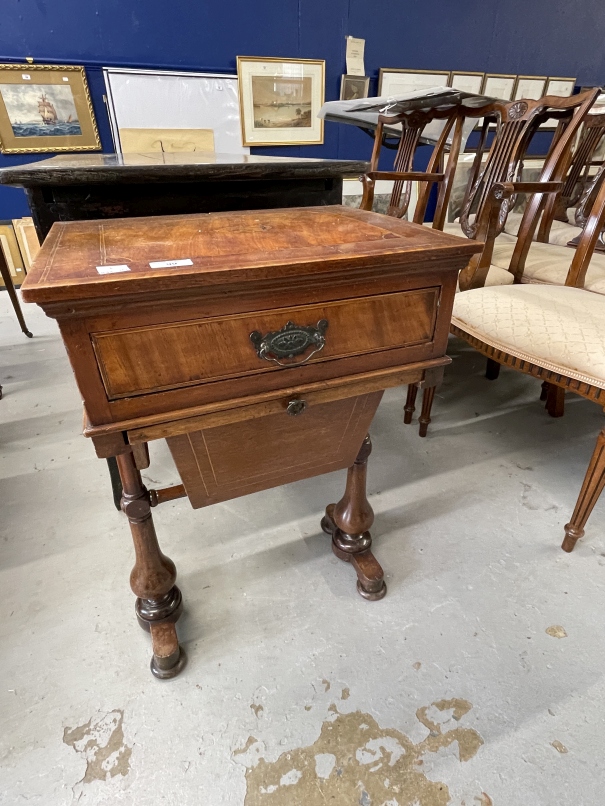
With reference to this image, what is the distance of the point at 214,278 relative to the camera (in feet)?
1.96

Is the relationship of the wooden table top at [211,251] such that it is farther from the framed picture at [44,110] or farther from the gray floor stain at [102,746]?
the framed picture at [44,110]

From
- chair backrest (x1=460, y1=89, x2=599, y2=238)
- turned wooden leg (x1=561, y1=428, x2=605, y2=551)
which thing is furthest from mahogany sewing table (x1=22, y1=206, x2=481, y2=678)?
chair backrest (x1=460, y1=89, x2=599, y2=238)

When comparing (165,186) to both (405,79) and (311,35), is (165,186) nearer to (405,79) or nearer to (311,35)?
(311,35)

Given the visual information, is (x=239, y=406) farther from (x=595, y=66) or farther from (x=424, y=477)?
(x=595, y=66)

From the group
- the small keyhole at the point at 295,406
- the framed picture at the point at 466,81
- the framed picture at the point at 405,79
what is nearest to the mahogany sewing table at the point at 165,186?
the small keyhole at the point at 295,406

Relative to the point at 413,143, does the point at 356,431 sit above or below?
below

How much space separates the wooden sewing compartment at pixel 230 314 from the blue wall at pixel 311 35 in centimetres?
298

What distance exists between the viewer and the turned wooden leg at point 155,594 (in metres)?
0.95

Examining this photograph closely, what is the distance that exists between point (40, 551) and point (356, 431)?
1.00 meters

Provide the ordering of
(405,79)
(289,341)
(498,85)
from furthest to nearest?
(498,85), (405,79), (289,341)

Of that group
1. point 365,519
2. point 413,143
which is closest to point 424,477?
point 365,519

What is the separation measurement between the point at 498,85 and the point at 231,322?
469cm

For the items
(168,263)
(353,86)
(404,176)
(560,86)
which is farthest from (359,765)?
(560,86)

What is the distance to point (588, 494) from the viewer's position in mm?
1242
